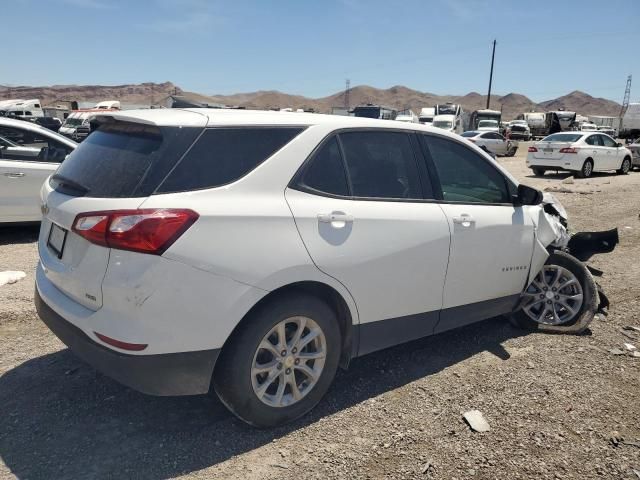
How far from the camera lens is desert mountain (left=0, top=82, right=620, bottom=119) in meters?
143

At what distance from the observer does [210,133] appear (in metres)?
2.68

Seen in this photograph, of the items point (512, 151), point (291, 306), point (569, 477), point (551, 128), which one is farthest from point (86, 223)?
point (551, 128)

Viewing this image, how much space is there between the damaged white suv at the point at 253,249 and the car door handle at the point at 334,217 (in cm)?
1

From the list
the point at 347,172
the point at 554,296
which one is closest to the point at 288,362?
the point at 347,172

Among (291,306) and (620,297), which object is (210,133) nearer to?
(291,306)

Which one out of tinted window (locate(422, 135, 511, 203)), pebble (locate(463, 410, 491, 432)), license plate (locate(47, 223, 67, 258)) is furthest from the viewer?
tinted window (locate(422, 135, 511, 203))

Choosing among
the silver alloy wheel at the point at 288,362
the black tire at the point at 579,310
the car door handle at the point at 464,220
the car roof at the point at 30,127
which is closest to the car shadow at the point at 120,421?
the silver alloy wheel at the point at 288,362

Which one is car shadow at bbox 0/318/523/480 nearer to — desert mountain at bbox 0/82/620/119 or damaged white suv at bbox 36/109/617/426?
damaged white suv at bbox 36/109/617/426

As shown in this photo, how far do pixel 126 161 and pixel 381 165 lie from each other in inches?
61.7

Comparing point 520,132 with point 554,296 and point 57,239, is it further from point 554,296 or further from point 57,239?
point 57,239

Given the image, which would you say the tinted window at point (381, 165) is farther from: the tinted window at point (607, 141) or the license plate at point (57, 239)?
the tinted window at point (607, 141)

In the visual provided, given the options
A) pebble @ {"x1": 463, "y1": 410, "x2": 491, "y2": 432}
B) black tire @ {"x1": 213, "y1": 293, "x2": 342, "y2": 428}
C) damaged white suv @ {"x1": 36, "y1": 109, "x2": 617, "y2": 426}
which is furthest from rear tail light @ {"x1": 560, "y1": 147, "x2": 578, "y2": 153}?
black tire @ {"x1": 213, "y1": 293, "x2": 342, "y2": 428}

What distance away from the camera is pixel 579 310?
4477 millimetres

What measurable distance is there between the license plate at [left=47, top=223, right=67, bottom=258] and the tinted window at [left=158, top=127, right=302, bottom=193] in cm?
73
